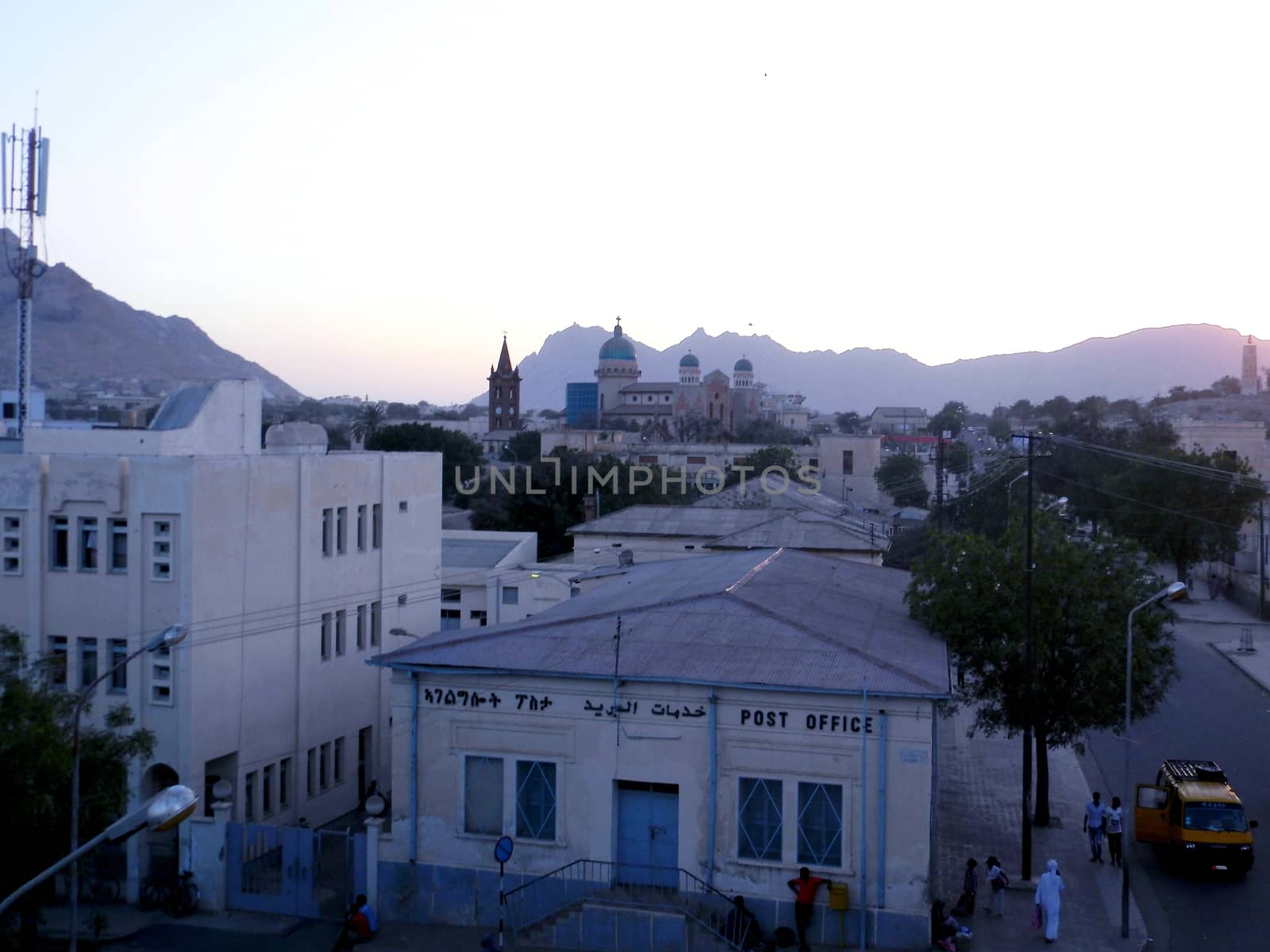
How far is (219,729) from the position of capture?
2089 centimetres

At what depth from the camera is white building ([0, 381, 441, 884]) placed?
20.5 meters

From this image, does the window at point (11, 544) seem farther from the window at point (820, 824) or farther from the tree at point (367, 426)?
the tree at point (367, 426)

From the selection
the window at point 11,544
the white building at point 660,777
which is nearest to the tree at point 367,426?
the window at point 11,544

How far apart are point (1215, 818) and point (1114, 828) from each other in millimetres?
1693

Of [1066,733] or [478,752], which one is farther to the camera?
[1066,733]

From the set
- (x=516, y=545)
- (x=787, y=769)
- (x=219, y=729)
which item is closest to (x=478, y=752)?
(x=787, y=769)

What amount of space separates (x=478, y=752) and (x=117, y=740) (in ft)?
16.4

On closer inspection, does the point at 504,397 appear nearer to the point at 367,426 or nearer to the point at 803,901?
the point at 367,426

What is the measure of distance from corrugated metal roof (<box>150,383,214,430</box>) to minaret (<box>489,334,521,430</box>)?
402ft

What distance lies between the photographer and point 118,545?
20.9 m

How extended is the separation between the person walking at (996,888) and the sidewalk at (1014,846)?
5.5 inches

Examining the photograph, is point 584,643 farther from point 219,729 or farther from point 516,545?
point 516,545

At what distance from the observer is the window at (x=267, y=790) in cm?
2223

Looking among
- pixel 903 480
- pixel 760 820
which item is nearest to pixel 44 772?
pixel 760 820
